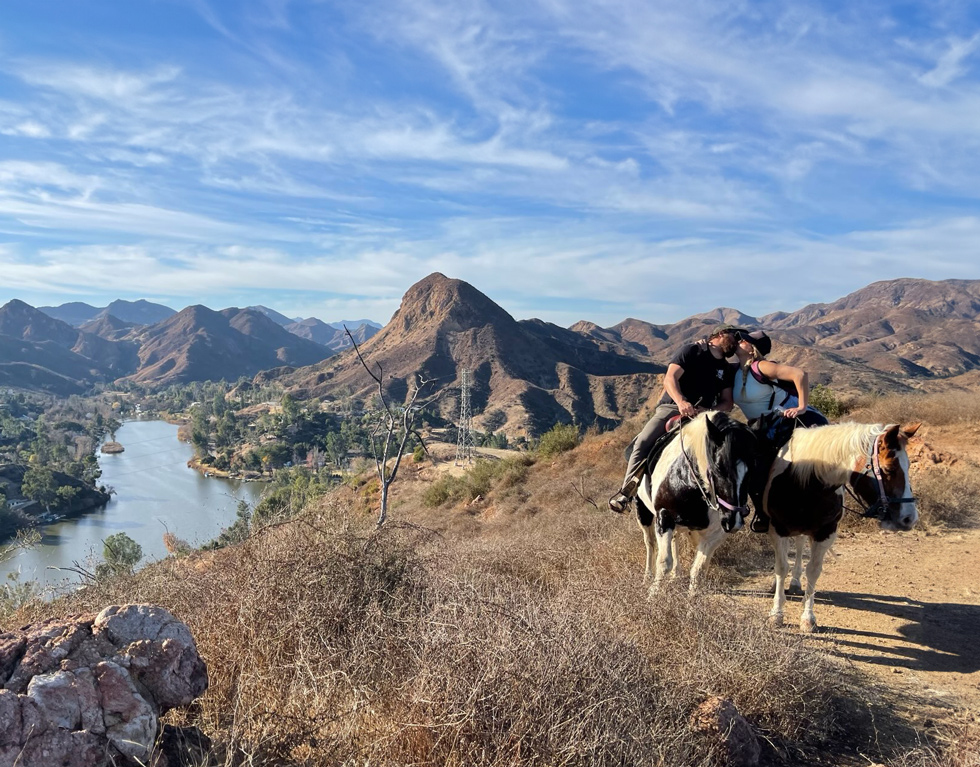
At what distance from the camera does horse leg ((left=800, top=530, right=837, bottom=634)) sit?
472 centimetres

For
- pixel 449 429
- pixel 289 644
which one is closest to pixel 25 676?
pixel 289 644

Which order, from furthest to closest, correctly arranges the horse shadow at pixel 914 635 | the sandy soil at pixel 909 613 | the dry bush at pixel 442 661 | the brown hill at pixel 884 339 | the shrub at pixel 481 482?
the brown hill at pixel 884 339 < the shrub at pixel 481 482 < the horse shadow at pixel 914 635 < the sandy soil at pixel 909 613 < the dry bush at pixel 442 661

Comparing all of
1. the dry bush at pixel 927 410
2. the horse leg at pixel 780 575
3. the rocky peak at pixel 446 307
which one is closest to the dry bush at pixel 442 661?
the horse leg at pixel 780 575

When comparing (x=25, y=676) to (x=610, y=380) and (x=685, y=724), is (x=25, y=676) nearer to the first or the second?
(x=685, y=724)

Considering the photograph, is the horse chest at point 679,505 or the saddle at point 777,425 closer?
the horse chest at point 679,505

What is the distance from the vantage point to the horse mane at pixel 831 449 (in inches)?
166

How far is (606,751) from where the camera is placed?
2248 mm

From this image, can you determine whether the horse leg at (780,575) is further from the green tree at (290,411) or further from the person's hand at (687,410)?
the green tree at (290,411)

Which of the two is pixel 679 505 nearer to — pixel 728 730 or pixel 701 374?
pixel 701 374

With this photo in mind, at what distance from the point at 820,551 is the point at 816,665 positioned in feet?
5.18

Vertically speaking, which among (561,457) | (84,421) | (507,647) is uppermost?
(507,647)

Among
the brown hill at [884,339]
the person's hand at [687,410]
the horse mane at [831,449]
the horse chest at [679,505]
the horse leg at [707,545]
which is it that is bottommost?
the horse leg at [707,545]

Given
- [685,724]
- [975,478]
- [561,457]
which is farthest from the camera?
[561,457]

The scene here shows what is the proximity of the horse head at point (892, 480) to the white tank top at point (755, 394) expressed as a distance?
3.96 ft
